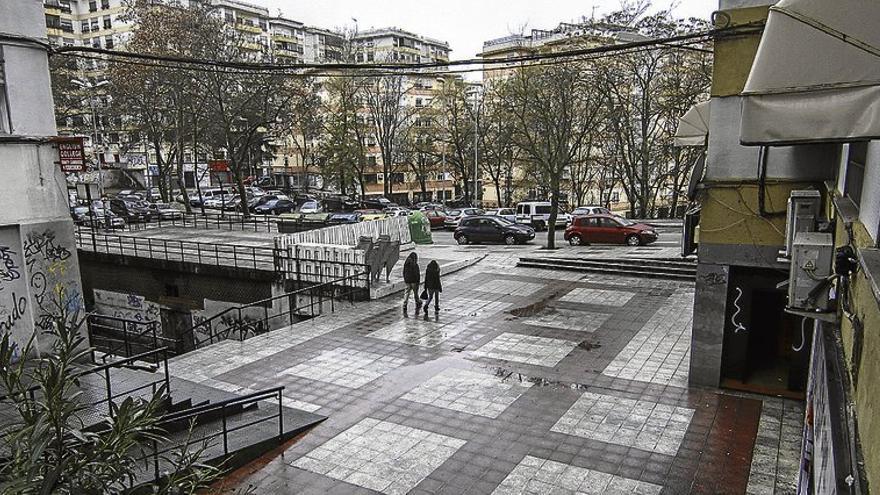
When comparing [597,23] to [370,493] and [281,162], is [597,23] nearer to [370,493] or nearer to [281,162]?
[370,493]

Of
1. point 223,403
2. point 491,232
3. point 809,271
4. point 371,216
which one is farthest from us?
point 371,216

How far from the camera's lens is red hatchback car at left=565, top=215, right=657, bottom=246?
82.4 feet

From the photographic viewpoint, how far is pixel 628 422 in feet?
28.3

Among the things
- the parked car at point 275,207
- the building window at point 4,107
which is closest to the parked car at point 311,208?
the parked car at point 275,207

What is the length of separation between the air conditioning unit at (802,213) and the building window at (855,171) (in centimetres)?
136

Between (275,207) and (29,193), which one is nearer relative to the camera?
(29,193)

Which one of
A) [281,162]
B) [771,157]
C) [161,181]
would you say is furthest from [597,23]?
[281,162]

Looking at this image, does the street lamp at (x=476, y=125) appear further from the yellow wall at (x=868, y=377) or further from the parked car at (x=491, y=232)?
the yellow wall at (x=868, y=377)

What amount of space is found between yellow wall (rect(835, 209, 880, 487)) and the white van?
99.2ft

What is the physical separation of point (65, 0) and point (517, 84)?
2487 inches

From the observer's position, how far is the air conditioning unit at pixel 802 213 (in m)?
7.42

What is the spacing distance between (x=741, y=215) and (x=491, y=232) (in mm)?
18911

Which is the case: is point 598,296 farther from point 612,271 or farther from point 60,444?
point 60,444

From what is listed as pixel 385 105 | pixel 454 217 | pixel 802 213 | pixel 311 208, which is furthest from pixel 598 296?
pixel 385 105
